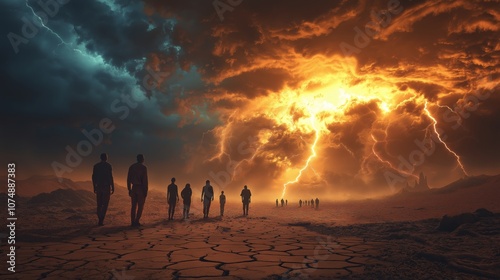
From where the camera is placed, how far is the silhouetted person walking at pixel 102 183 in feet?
26.8

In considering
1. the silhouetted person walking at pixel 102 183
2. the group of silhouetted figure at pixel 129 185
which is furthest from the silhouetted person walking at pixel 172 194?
the silhouetted person walking at pixel 102 183

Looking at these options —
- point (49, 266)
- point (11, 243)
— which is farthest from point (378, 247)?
point (11, 243)

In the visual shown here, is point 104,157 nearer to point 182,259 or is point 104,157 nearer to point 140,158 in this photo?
point 140,158

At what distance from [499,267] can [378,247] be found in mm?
1823

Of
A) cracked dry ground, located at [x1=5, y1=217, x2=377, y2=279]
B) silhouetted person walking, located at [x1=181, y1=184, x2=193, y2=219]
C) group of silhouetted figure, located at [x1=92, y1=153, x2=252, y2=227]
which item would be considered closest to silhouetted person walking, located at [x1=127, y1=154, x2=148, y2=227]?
group of silhouetted figure, located at [x1=92, y1=153, x2=252, y2=227]

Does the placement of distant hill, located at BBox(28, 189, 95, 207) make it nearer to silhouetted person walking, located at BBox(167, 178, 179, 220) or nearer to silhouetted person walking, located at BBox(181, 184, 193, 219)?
silhouetted person walking, located at BBox(181, 184, 193, 219)

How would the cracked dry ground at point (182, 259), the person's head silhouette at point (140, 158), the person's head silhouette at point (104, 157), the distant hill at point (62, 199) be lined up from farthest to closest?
1. the distant hill at point (62, 199)
2. the person's head silhouette at point (140, 158)
3. the person's head silhouette at point (104, 157)
4. the cracked dry ground at point (182, 259)

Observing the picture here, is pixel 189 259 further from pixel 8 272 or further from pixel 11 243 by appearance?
pixel 11 243

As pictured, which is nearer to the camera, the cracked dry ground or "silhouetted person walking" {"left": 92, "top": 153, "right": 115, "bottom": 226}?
the cracked dry ground

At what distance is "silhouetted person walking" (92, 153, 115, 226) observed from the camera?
8.17 m

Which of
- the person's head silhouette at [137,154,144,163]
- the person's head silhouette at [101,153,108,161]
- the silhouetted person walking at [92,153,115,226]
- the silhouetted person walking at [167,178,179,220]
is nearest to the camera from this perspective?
the silhouetted person walking at [92,153,115,226]

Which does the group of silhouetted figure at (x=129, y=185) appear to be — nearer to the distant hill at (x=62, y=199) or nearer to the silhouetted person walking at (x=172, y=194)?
the silhouetted person walking at (x=172, y=194)

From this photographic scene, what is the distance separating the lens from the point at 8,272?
3236 mm

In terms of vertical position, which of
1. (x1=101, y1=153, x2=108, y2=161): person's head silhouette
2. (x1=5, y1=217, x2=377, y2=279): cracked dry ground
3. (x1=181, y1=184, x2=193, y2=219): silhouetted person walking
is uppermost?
(x1=101, y1=153, x2=108, y2=161): person's head silhouette
